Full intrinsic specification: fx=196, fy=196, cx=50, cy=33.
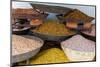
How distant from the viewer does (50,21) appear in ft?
7.50

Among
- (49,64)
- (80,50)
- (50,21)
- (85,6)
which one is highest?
(85,6)

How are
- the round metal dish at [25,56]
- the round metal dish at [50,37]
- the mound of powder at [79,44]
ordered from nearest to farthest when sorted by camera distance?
the round metal dish at [25,56] < the round metal dish at [50,37] < the mound of powder at [79,44]

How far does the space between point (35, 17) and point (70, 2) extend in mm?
482

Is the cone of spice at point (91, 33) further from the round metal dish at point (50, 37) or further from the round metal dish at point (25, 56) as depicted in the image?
the round metal dish at point (25, 56)

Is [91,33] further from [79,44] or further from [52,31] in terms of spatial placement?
[52,31]

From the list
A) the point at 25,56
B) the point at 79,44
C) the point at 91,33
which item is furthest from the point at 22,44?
the point at 91,33

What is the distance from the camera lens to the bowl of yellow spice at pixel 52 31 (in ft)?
7.34

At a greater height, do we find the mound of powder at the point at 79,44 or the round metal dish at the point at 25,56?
the mound of powder at the point at 79,44

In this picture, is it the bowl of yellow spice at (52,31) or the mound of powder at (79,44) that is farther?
the mound of powder at (79,44)

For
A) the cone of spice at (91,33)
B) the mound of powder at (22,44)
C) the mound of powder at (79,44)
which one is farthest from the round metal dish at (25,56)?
the cone of spice at (91,33)

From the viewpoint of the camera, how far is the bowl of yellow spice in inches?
88.1

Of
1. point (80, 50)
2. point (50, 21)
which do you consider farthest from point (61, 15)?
point (80, 50)

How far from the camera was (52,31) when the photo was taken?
7.51 ft

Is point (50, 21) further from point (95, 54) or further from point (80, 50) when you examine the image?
point (95, 54)
